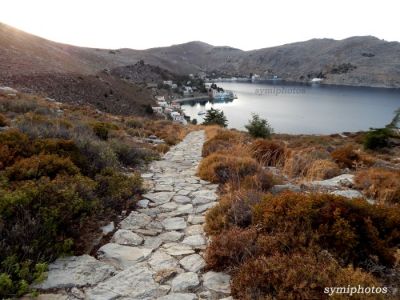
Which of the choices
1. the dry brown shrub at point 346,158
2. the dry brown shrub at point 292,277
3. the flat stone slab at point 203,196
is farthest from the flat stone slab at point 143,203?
the dry brown shrub at point 346,158

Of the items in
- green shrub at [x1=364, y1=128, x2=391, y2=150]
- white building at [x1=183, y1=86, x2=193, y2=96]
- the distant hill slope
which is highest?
the distant hill slope

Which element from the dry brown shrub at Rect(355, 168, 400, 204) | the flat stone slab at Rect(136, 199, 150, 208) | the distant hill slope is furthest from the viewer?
the distant hill slope

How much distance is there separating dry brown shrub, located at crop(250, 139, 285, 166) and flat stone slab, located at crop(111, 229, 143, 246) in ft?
15.2

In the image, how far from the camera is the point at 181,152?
385 inches

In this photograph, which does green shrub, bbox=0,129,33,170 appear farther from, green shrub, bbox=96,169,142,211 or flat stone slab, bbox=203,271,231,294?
flat stone slab, bbox=203,271,231,294

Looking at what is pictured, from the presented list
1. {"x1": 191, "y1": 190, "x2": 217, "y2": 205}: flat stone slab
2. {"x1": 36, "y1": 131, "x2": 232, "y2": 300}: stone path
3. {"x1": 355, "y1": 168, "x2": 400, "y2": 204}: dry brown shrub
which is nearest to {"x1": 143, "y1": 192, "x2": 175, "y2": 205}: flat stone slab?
{"x1": 36, "y1": 131, "x2": 232, "y2": 300}: stone path

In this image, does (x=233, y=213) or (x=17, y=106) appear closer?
(x=233, y=213)

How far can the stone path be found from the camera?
8.04 feet

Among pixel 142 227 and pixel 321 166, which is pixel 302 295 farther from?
pixel 321 166

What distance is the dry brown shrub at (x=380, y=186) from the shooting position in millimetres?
4578

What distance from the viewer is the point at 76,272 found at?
2.64 metres

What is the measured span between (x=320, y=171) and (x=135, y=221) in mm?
4222

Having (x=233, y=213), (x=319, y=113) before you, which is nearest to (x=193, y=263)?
(x=233, y=213)

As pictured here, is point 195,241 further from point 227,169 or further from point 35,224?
point 227,169
